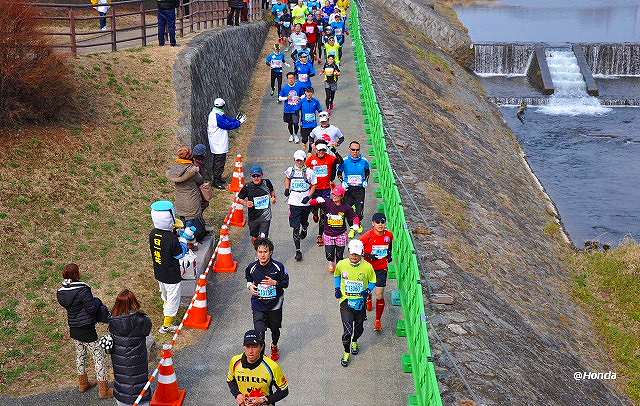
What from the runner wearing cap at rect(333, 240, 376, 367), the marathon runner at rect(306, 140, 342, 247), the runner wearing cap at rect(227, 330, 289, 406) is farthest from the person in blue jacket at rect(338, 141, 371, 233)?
the runner wearing cap at rect(227, 330, 289, 406)

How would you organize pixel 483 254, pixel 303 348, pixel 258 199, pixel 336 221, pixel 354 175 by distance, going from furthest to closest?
pixel 483 254
pixel 354 175
pixel 258 199
pixel 336 221
pixel 303 348

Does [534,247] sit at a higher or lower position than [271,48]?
lower

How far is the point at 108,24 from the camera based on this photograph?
24.0 m

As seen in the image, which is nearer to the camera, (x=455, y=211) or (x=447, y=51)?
(x=455, y=211)

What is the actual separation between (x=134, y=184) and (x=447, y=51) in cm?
3371

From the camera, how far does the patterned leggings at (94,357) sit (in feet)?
29.6

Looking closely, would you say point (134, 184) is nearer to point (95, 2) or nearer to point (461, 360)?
point (461, 360)

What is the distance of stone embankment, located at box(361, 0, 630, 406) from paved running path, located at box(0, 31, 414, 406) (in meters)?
0.83

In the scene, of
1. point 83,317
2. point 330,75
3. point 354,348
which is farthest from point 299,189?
point 330,75

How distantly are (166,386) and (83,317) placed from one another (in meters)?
1.33

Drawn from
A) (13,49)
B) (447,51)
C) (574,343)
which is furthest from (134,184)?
(447,51)

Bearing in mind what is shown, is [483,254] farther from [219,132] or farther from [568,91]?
[568,91]

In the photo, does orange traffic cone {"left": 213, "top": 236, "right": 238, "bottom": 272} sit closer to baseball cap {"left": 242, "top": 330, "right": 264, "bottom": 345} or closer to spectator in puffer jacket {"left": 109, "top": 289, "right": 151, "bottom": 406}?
spectator in puffer jacket {"left": 109, "top": 289, "right": 151, "bottom": 406}

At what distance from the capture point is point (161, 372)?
8969 mm
